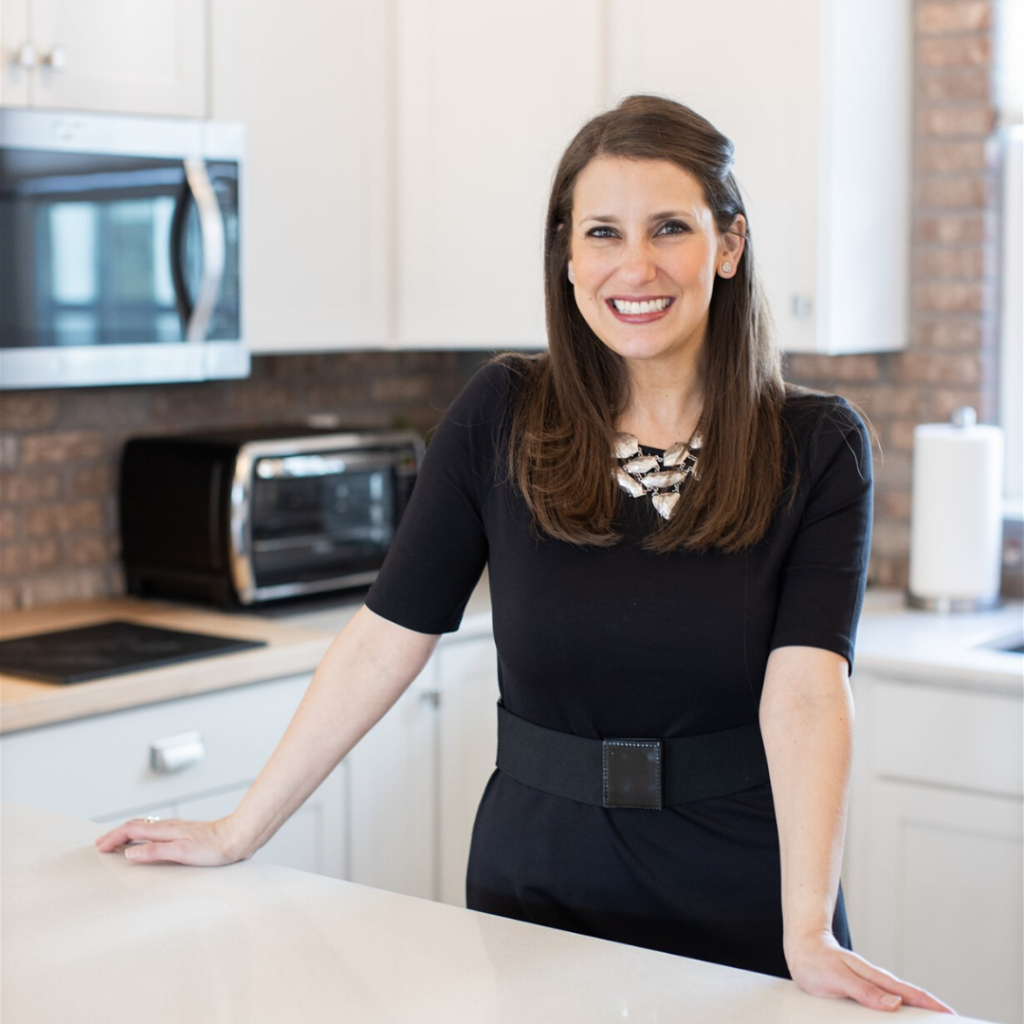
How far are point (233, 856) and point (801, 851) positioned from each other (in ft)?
1.69

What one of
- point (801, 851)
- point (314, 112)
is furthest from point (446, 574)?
point (314, 112)

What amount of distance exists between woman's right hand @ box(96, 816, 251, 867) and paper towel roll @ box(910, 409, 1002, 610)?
1.82m

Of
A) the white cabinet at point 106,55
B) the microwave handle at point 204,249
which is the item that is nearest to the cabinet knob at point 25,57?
the white cabinet at point 106,55

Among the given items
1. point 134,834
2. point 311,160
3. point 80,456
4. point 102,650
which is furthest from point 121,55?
point 134,834

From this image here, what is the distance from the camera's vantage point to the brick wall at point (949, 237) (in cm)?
293

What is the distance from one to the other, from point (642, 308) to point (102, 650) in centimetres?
133

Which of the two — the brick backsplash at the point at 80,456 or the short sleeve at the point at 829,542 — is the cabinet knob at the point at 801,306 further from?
the short sleeve at the point at 829,542

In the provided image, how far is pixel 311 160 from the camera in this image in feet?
9.52

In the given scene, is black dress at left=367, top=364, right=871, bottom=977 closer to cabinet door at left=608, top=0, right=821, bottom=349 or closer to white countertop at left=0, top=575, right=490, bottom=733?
white countertop at left=0, top=575, right=490, bottom=733

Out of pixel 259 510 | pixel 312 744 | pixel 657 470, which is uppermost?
pixel 657 470

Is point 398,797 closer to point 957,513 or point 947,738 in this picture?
point 947,738

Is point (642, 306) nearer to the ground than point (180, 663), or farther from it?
farther from it

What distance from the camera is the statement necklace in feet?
4.85

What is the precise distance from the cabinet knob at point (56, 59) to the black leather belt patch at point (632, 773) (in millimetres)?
1595
